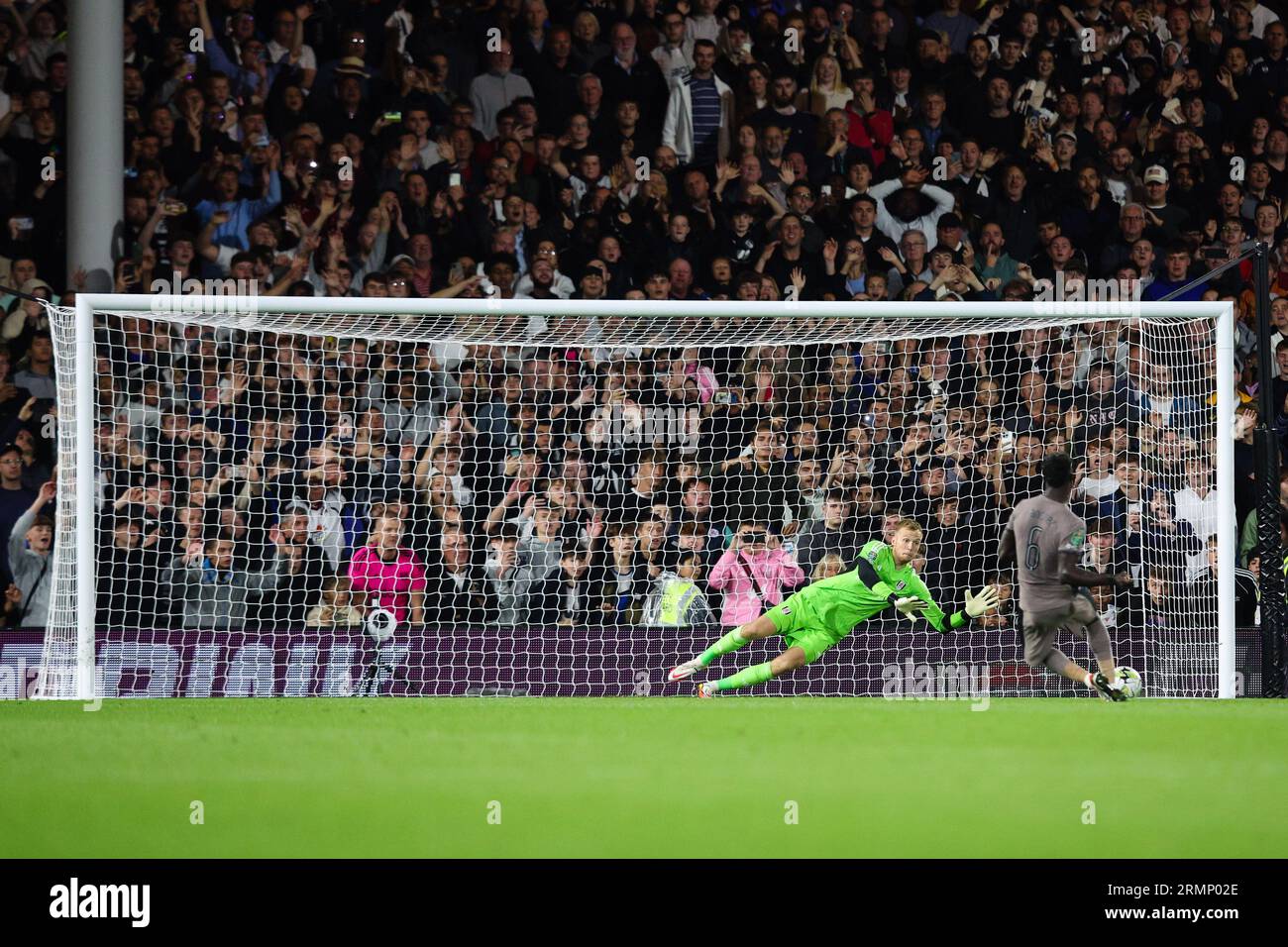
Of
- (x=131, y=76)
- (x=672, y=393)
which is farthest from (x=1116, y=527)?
(x=131, y=76)

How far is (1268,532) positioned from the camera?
9641 mm

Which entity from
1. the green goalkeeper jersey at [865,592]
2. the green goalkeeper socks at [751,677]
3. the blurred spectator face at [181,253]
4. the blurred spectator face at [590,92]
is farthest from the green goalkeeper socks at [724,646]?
the blurred spectator face at [590,92]

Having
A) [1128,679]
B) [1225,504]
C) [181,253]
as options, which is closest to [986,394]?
[1225,504]

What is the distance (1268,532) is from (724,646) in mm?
3355

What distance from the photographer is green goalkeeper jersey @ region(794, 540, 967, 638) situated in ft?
31.2

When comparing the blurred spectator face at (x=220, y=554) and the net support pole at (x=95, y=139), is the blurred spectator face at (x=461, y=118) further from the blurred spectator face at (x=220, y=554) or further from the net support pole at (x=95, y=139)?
the blurred spectator face at (x=220, y=554)

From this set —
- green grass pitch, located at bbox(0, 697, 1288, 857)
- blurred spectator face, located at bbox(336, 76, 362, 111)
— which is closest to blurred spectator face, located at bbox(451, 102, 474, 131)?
blurred spectator face, located at bbox(336, 76, 362, 111)

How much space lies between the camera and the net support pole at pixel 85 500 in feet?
29.7

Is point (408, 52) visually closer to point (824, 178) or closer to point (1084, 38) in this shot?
point (824, 178)

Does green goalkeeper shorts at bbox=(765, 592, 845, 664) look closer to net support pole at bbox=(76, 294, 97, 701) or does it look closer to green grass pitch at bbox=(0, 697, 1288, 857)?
green grass pitch at bbox=(0, 697, 1288, 857)

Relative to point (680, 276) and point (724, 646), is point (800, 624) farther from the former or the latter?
point (680, 276)

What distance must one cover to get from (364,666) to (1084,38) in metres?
8.35

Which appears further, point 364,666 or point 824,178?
point 824,178

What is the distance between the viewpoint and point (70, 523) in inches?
378
